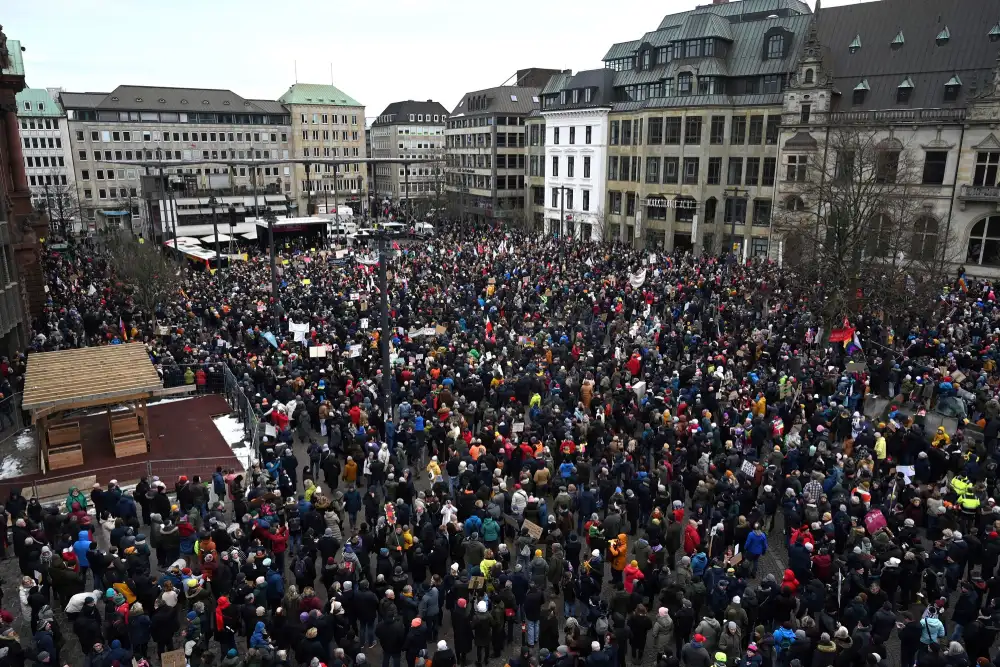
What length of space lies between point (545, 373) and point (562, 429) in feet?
19.5

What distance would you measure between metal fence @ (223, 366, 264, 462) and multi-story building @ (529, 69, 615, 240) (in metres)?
41.5

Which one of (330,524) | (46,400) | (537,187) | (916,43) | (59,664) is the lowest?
(59,664)

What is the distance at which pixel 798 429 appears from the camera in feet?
57.8

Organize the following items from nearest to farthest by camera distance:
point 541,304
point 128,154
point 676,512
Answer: point 676,512, point 541,304, point 128,154

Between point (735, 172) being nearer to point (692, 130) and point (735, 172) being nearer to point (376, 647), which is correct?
point (692, 130)

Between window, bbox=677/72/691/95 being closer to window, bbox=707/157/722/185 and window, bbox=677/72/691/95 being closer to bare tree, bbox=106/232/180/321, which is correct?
window, bbox=707/157/722/185

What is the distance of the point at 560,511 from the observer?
13.9m

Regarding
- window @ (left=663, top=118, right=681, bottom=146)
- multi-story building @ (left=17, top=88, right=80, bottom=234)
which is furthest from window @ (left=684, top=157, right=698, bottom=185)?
multi-story building @ (left=17, top=88, right=80, bottom=234)

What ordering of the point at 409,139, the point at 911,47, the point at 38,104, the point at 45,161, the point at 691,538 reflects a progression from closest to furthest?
the point at 691,538, the point at 911,47, the point at 38,104, the point at 45,161, the point at 409,139

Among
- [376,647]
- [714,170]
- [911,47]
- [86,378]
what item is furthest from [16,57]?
[911,47]

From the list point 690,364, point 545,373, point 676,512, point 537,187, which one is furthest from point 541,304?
point 537,187

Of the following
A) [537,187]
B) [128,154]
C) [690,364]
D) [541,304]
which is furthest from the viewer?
[128,154]

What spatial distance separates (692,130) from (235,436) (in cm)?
4339

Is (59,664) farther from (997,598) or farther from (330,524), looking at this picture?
(997,598)
